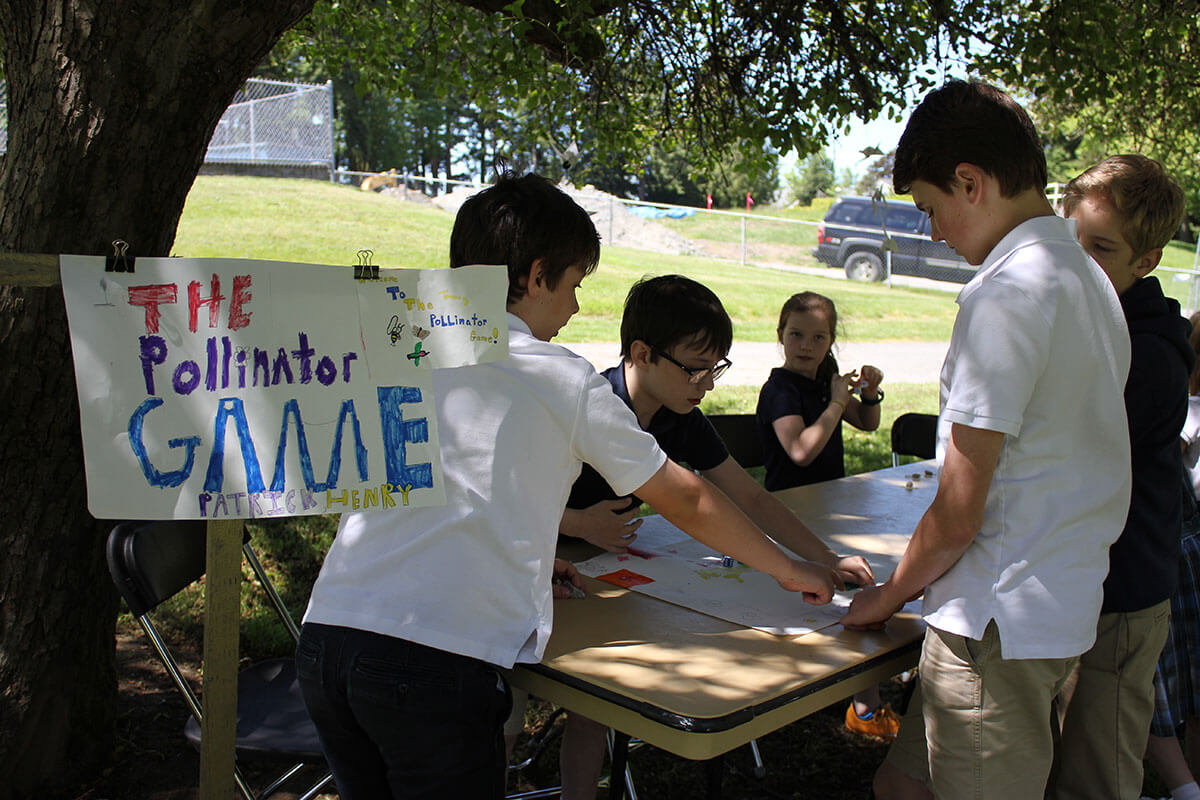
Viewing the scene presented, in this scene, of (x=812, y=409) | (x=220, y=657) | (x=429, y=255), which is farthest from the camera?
(x=429, y=255)

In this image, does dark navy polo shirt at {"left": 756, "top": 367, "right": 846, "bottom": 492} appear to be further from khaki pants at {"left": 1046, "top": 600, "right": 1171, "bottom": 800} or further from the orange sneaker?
khaki pants at {"left": 1046, "top": 600, "right": 1171, "bottom": 800}

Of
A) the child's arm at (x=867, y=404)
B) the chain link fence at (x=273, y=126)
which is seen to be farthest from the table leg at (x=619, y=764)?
the chain link fence at (x=273, y=126)

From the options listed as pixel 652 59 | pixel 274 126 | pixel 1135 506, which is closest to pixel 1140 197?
pixel 1135 506

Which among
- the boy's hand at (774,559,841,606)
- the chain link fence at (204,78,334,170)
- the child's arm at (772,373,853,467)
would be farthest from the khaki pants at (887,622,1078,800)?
the chain link fence at (204,78,334,170)

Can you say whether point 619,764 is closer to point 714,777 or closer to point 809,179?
point 714,777

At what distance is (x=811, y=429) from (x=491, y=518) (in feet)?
7.03

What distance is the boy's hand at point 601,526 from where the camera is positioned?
7.77 feet

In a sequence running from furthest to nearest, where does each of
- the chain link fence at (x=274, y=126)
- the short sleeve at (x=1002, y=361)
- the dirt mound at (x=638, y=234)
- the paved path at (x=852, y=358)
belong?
1. the chain link fence at (x=274, y=126)
2. the dirt mound at (x=638, y=234)
3. the paved path at (x=852, y=358)
4. the short sleeve at (x=1002, y=361)

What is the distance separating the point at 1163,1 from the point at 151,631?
5.43 meters

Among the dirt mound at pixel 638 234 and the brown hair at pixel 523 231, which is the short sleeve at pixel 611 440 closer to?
the brown hair at pixel 523 231

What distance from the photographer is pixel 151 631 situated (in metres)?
2.33

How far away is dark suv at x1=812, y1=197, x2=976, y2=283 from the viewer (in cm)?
1936

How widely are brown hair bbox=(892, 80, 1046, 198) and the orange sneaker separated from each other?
2412 millimetres

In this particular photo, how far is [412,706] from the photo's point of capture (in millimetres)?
1519
